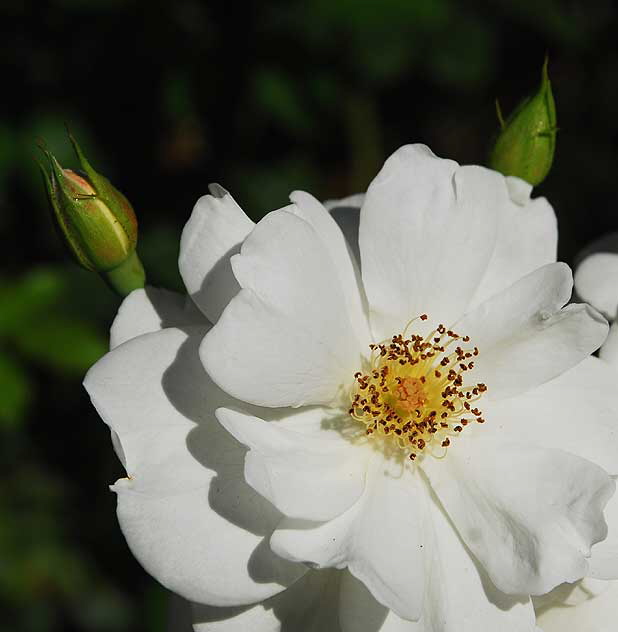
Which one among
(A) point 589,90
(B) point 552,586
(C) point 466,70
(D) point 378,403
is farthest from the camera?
(A) point 589,90

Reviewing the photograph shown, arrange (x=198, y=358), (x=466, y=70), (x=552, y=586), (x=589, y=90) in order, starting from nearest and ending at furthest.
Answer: (x=552, y=586) < (x=198, y=358) < (x=466, y=70) < (x=589, y=90)

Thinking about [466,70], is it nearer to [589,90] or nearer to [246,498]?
[589,90]

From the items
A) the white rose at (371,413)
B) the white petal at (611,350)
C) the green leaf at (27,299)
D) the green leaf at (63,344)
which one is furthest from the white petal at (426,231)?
the green leaf at (27,299)

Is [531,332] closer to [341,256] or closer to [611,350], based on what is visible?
[611,350]

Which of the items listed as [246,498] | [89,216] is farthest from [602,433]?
[89,216]

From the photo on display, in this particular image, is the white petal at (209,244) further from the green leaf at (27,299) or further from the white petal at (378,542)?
the green leaf at (27,299)

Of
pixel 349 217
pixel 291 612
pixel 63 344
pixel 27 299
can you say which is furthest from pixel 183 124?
pixel 291 612

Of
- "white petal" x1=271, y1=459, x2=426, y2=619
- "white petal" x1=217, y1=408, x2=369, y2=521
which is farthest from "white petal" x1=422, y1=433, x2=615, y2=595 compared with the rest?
"white petal" x1=217, y1=408, x2=369, y2=521

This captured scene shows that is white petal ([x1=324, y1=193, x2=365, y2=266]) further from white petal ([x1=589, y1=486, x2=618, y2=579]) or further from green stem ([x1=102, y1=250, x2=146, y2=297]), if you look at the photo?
white petal ([x1=589, y1=486, x2=618, y2=579])
